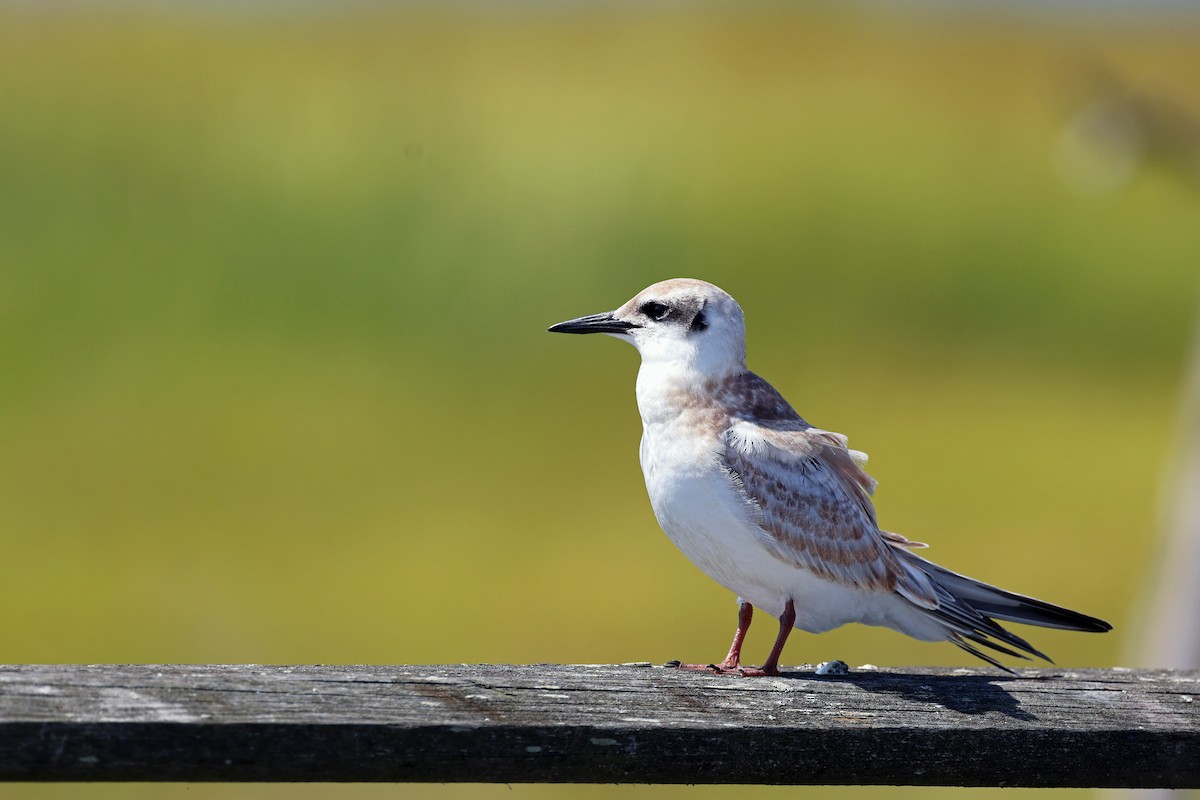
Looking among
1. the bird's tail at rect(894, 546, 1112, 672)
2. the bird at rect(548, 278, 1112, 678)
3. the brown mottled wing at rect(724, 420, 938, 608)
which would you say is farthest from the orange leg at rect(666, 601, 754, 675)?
the bird's tail at rect(894, 546, 1112, 672)

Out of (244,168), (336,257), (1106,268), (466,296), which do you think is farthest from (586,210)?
(1106,268)

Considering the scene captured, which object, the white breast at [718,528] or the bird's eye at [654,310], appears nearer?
the white breast at [718,528]

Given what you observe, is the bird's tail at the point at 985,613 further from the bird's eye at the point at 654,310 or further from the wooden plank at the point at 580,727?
the bird's eye at the point at 654,310

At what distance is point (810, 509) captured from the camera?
4016 millimetres

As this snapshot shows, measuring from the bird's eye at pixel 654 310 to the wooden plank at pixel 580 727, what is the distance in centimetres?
117

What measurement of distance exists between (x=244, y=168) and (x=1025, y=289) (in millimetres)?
9626

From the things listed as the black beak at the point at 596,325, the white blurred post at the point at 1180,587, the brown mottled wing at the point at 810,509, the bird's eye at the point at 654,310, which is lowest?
the white blurred post at the point at 1180,587

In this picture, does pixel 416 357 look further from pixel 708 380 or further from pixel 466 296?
pixel 708 380

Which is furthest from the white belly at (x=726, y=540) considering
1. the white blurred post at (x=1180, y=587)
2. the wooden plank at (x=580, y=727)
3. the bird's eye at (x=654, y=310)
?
the white blurred post at (x=1180, y=587)

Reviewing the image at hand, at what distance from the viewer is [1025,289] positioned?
17.5 m

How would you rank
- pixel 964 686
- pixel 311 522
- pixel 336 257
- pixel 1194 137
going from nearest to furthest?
pixel 964 686, pixel 1194 137, pixel 311 522, pixel 336 257

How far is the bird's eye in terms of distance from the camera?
4090mm

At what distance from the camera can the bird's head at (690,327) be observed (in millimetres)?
4027

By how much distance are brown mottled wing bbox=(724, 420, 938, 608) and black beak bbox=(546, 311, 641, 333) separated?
0.44 meters
